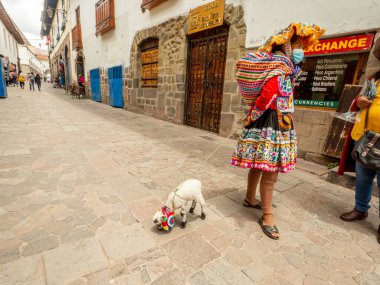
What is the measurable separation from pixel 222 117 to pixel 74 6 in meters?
16.3

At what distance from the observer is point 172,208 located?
1.86 m

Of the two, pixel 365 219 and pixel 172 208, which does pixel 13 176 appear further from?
pixel 365 219

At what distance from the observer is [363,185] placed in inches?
84.2

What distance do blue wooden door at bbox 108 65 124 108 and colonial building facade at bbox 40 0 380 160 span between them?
0.16 feet

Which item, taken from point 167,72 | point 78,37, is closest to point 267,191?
point 167,72

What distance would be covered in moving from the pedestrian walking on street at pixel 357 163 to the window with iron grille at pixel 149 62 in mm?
7079

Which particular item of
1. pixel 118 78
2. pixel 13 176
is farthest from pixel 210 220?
pixel 118 78

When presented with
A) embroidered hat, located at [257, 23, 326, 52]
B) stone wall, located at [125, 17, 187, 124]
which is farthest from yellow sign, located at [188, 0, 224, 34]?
embroidered hat, located at [257, 23, 326, 52]

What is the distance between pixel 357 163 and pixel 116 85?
10.6 metres

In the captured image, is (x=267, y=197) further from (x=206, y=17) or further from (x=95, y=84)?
(x=95, y=84)

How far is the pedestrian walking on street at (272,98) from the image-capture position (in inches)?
66.8

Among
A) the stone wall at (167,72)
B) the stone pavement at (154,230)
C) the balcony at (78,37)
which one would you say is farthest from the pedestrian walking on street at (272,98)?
the balcony at (78,37)

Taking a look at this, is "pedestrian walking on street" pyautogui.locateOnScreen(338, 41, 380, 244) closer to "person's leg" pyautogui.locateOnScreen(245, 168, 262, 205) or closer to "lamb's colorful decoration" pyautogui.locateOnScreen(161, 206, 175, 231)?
"person's leg" pyautogui.locateOnScreen(245, 168, 262, 205)

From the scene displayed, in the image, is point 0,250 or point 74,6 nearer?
point 0,250
